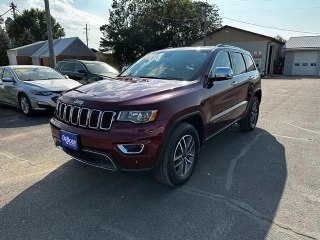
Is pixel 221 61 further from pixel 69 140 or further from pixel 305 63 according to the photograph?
pixel 305 63

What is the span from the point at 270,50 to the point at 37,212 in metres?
33.2

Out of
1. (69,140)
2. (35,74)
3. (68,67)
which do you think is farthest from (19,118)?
(69,140)

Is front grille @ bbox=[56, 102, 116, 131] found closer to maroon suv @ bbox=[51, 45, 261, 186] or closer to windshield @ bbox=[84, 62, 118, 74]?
maroon suv @ bbox=[51, 45, 261, 186]

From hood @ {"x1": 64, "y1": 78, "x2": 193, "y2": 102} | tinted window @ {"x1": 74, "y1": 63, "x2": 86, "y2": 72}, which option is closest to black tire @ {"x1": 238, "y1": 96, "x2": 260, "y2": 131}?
hood @ {"x1": 64, "y1": 78, "x2": 193, "y2": 102}

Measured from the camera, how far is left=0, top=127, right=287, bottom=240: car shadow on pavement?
2.80 meters

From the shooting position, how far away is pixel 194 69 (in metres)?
4.17

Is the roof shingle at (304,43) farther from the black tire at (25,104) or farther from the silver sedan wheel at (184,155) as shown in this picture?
→ the silver sedan wheel at (184,155)

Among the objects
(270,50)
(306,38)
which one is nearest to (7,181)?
(270,50)

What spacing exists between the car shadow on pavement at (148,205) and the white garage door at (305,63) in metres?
A: 31.3

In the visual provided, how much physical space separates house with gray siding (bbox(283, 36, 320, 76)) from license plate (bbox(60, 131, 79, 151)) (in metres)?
32.7

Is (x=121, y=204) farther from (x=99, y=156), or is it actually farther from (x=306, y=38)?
(x=306, y=38)

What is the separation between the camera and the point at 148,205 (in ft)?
10.7

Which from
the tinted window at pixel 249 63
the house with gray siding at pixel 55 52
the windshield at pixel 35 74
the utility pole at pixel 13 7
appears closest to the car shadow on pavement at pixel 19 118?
the windshield at pixel 35 74

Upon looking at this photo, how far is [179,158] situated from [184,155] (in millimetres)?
121
